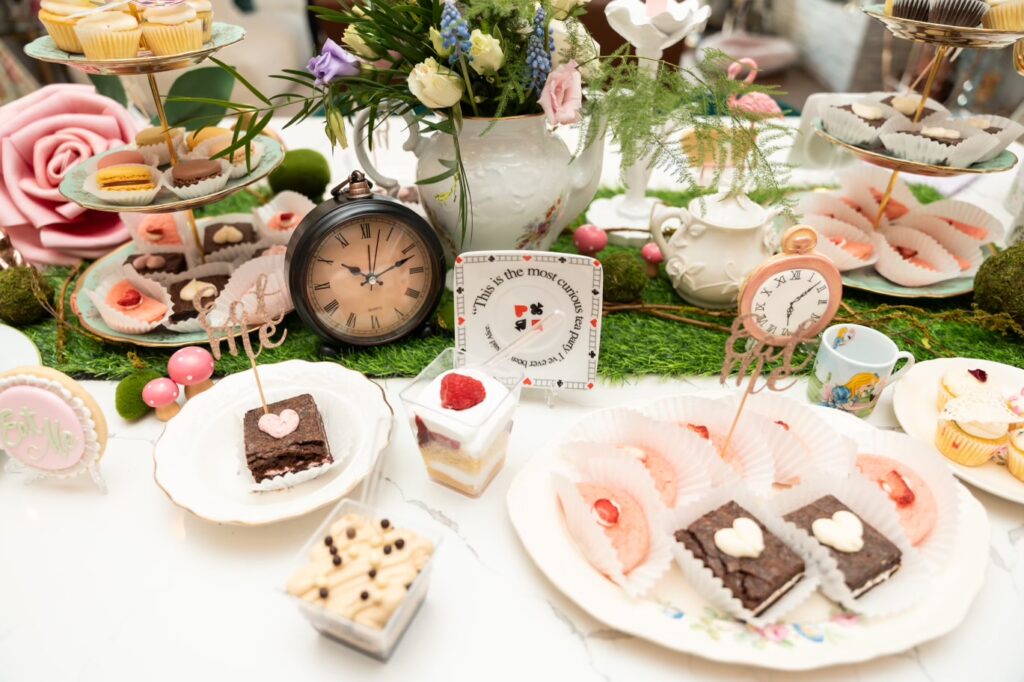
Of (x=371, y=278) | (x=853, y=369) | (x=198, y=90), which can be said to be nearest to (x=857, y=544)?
(x=853, y=369)

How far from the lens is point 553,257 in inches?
49.7

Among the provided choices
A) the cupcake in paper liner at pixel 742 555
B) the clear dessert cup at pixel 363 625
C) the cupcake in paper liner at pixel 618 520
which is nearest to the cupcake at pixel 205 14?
the clear dessert cup at pixel 363 625

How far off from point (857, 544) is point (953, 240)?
123 centimetres

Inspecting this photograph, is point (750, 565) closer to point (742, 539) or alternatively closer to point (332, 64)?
point (742, 539)

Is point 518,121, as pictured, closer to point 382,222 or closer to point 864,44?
point 382,222

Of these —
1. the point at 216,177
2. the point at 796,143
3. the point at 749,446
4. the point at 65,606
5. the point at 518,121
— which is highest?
the point at 518,121

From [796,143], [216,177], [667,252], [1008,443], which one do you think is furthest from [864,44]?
[216,177]

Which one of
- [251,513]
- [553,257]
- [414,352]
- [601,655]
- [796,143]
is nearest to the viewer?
[601,655]

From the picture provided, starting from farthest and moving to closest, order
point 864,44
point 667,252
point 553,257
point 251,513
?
point 864,44 < point 667,252 < point 553,257 < point 251,513

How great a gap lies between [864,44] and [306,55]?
3.99 metres

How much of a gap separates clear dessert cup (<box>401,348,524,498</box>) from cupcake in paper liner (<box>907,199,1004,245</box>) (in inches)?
56.6

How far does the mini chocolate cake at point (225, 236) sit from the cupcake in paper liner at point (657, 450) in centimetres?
111

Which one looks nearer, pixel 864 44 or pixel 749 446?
pixel 749 446

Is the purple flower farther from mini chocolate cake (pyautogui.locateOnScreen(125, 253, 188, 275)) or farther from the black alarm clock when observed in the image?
mini chocolate cake (pyautogui.locateOnScreen(125, 253, 188, 275))
